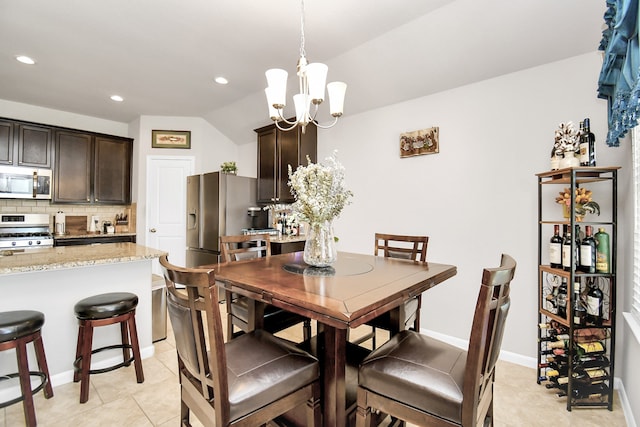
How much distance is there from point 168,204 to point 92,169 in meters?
1.23

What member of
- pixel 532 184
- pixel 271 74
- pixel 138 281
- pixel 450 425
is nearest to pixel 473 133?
pixel 532 184

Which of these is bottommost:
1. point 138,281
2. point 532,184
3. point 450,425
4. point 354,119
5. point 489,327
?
point 450,425

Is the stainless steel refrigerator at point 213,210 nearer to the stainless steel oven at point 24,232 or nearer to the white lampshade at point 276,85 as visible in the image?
the stainless steel oven at point 24,232

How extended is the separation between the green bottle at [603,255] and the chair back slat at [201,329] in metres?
2.37

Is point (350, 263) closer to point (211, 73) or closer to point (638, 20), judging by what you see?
point (638, 20)

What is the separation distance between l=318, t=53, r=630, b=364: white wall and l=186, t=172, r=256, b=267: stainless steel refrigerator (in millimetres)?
1780

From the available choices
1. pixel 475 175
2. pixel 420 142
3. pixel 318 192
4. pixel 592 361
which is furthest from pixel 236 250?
pixel 592 361

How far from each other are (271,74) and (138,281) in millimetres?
1991

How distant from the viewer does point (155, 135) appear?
15.9 ft

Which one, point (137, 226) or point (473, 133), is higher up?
point (473, 133)

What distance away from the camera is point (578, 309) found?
2.06m

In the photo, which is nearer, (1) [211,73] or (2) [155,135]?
(1) [211,73]

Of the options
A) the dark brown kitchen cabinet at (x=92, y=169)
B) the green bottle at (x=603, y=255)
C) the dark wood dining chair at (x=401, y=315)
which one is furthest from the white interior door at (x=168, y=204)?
the green bottle at (x=603, y=255)

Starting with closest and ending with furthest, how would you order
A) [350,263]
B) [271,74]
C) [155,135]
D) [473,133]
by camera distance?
[271,74], [350,263], [473,133], [155,135]
